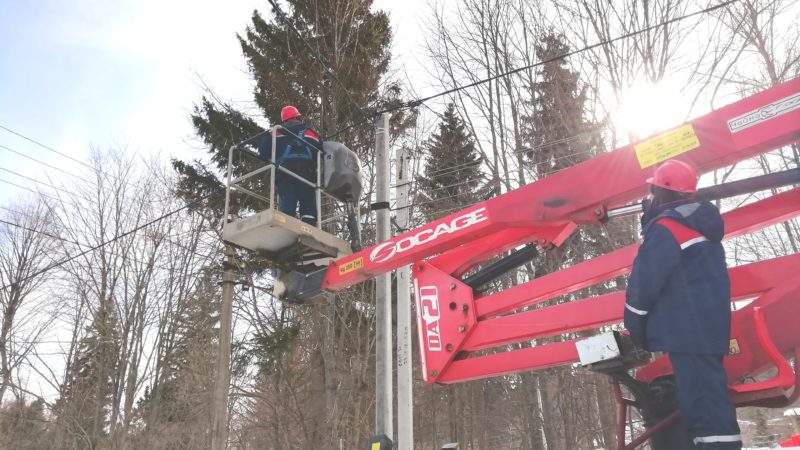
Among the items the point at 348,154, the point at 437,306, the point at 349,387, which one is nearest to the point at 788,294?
the point at 437,306

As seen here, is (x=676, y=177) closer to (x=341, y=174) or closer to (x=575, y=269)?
(x=575, y=269)

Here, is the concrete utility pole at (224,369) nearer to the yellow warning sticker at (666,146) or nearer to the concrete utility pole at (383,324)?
the concrete utility pole at (383,324)

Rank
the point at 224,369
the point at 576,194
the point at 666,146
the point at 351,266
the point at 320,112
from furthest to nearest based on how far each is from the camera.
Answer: the point at 320,112 < the point at 224,369 < the point at 351,266 < the point at 576,194 < the point at 666,146

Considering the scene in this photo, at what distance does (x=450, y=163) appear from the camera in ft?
56.5

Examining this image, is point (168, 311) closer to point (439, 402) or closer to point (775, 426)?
point (439, 402)

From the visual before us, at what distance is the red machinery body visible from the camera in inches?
115

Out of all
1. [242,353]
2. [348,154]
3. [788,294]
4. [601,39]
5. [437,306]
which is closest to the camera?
[788,294]

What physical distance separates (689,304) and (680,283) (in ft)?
0.38

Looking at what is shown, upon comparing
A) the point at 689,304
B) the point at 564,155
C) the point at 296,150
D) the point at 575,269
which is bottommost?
the point at 689,304

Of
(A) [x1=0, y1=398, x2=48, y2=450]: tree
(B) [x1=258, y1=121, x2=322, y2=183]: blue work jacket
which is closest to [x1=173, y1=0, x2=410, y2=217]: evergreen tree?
(B) [x1=258, y1=121, x2=322, y2=183]: blue work jacket

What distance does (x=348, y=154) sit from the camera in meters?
6.16

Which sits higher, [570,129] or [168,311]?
[570,129]

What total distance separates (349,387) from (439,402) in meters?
9.12

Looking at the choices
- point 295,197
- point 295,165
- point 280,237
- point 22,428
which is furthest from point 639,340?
point 22,428
